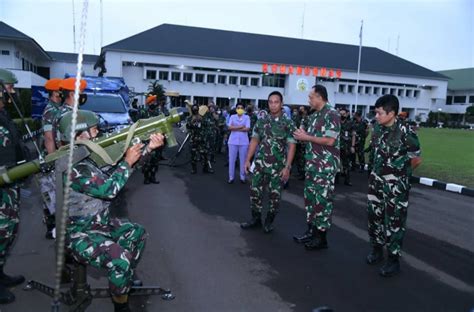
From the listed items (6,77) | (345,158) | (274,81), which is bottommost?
(345,158)

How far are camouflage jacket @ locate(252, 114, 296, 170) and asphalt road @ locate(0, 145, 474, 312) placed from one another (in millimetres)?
1042

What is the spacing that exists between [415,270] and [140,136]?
3447mm

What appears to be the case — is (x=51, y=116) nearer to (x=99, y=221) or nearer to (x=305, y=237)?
(x=99, y=221)

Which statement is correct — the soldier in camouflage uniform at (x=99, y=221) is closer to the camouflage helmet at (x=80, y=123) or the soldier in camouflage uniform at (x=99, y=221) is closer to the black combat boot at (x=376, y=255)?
the camouflage helmet at (x=80, y=123)

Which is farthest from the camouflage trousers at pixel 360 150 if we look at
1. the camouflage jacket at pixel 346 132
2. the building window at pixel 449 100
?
the building window at pixel 449 100

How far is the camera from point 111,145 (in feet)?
9.39

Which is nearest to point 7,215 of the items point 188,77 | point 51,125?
point 51,125

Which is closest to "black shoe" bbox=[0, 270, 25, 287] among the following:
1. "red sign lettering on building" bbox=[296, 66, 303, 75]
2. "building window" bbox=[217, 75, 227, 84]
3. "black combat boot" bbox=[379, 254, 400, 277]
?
"black combat boot" bbox=[379, 254, 400, 277]

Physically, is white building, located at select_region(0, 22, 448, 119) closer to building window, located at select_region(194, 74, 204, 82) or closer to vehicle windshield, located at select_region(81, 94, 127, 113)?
building window, located at select_region(194, 74, 204, 82)

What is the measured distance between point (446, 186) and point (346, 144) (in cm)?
252

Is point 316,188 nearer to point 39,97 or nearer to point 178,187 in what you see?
point 178,187

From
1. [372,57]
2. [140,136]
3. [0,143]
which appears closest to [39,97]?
[0,143]

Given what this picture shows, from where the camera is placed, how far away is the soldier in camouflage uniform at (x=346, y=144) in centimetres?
948

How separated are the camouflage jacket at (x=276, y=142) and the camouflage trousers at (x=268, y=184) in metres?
0.07
